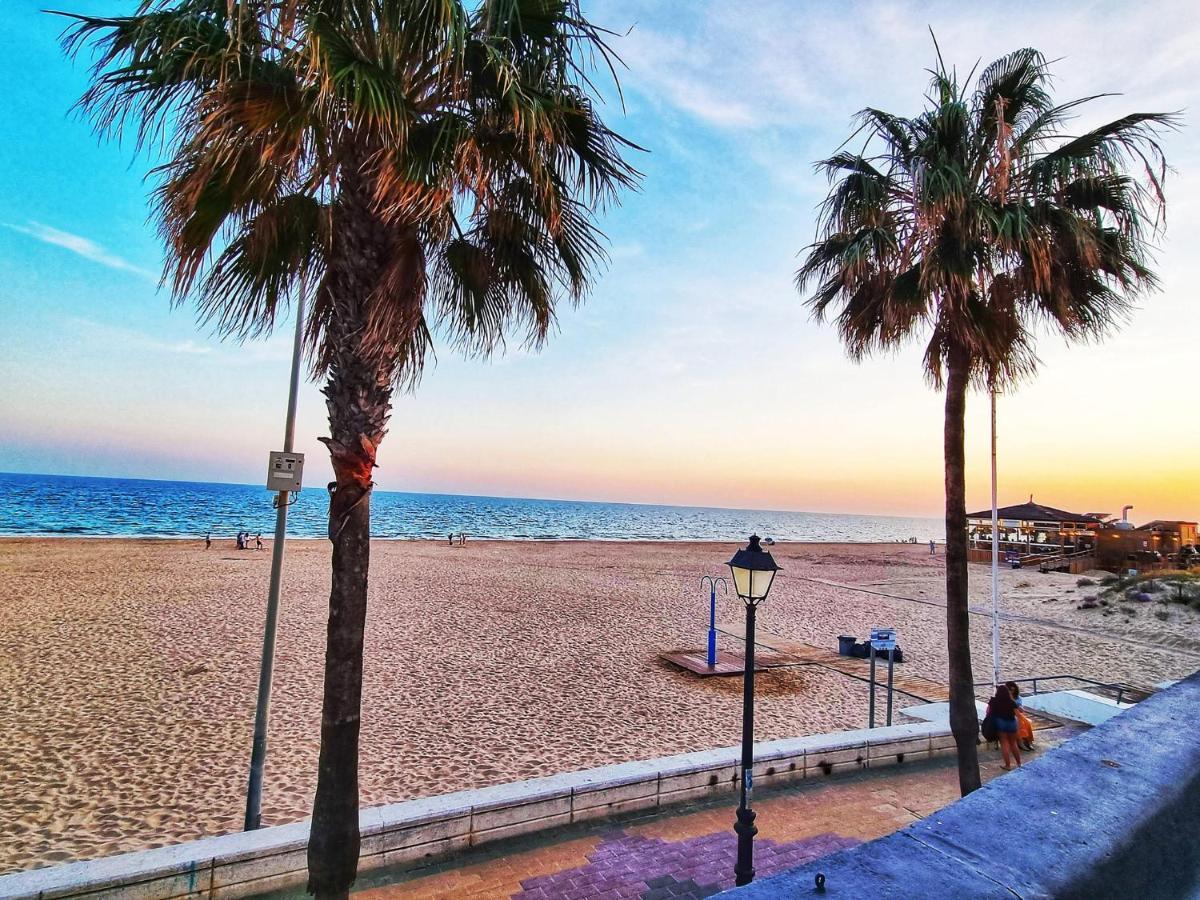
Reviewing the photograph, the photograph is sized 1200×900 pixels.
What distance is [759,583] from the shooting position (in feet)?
18.3

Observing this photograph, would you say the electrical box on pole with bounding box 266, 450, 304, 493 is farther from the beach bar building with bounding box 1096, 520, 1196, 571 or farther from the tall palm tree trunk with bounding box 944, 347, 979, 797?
the beach bar building with bounding box 1096, 520, 1196, 571

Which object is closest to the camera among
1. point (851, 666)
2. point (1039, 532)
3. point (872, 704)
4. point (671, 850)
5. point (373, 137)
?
point (373, 137)

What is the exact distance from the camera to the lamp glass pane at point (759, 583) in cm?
555

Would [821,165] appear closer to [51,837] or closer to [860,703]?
[860,703]

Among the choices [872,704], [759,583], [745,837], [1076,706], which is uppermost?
[759,583]

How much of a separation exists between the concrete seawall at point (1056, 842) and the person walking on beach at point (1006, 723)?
7538 millimetres

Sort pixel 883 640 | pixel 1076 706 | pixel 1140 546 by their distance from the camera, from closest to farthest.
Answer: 1. pixel 883 640
2. pixel 1076 706
3. pixel 1140 546

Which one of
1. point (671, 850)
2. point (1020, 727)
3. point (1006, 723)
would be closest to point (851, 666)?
point (1020, 727)

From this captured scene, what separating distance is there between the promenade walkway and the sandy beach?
2115mm

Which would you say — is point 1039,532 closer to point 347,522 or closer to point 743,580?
point 743,580

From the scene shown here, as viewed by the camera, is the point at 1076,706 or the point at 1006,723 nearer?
the point at 1006,723

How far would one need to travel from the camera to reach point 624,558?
42.2 meters

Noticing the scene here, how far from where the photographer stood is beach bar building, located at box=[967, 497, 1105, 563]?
37.8m

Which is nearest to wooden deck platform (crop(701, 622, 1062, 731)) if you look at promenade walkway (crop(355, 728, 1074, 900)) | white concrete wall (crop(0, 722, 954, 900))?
white concrete wall (crop(0, 722, 954, 900))
